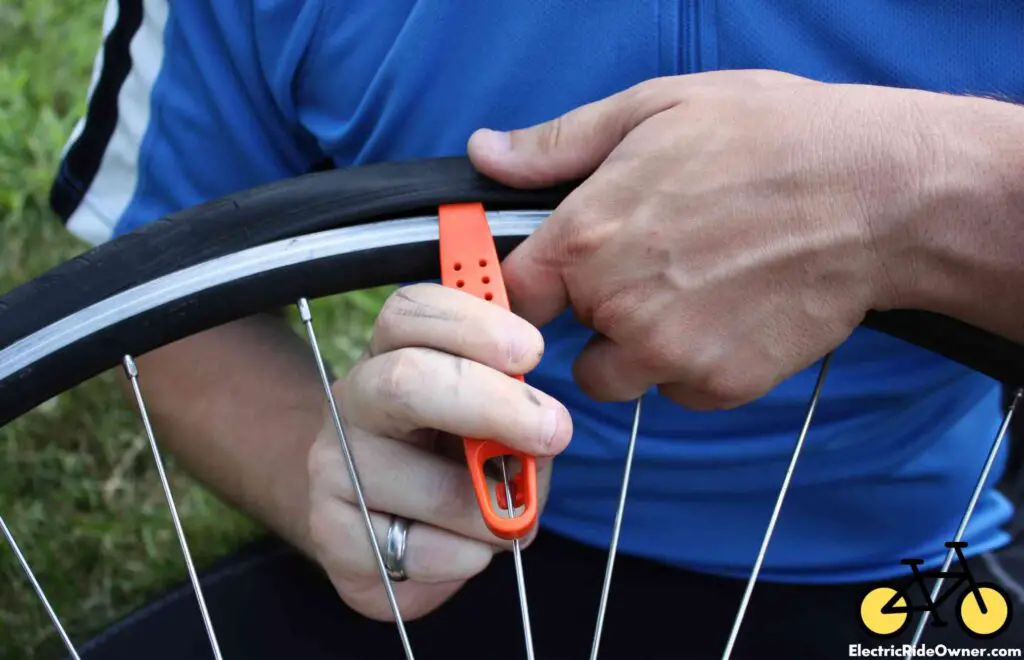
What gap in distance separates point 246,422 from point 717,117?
41 centimetres

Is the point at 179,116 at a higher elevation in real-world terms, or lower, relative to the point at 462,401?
higher

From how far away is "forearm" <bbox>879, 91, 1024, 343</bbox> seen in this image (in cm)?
51

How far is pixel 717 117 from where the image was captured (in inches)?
20.7

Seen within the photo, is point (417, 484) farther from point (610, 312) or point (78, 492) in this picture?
point (78, 492)

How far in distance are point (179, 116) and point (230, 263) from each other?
20cm

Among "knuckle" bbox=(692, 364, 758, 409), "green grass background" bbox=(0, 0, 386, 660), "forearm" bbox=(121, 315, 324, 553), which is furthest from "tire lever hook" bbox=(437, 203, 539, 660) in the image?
"green grass background" bbox=(0, 0, 386, 660)

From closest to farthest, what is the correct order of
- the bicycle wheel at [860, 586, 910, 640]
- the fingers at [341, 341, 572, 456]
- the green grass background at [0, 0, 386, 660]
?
the fingers at [341, 341, 572, 456]
the bicycle wheel at [860, 586, 910, 640]
the green grass background at [0, 0, 386, 660]

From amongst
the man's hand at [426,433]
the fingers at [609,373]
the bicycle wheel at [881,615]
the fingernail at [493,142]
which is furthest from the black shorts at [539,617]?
the fingernail at [493,142]

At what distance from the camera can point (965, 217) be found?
0.52 metres

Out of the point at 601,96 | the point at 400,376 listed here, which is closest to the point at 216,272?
the point at 400,376

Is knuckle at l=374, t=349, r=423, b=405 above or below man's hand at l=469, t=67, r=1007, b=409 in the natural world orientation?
below

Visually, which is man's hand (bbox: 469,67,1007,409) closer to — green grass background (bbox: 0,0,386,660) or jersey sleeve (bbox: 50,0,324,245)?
jersey sleeve (bbox: 50,0,324,245)

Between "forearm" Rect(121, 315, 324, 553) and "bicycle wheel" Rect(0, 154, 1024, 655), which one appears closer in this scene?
"bicycle wheel" Rect(0, 154, 1024, 655)

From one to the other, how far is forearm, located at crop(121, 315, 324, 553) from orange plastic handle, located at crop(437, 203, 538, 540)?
0.79 feet
